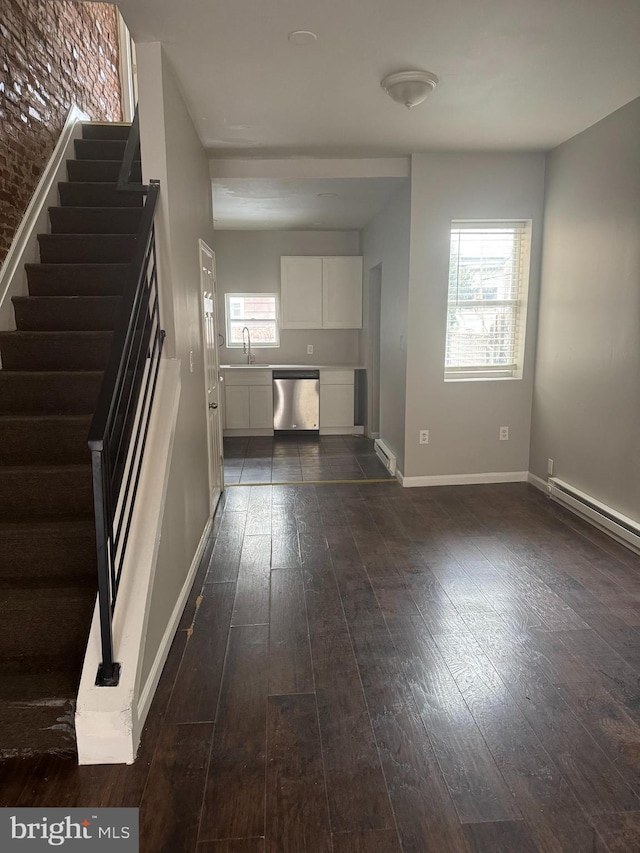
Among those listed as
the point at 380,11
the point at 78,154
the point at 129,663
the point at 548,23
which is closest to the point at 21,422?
the point at 129,663

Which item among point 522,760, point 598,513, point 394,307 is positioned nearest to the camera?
point 522,760

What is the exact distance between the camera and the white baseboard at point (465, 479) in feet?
16.1

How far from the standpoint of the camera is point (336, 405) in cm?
715

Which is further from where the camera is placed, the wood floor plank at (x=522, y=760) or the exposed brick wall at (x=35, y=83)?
the exposed brick wall at (x=35, y=83)

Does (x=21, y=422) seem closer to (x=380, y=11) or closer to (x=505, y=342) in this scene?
(x=380, y=11)

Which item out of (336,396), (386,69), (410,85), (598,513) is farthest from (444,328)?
(336,396)

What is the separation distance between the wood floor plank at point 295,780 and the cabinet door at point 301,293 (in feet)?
18.7

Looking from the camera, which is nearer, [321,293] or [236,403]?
[236,403]

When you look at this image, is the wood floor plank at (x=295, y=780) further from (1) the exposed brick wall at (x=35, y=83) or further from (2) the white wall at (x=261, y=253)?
(2) the white wall at (x=261, y=253)

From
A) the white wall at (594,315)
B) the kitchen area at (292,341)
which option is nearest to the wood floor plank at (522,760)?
the white wall at (594,315)

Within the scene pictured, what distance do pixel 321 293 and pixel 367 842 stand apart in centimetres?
641

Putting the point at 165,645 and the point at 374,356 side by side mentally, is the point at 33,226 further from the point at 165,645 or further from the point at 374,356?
the point at 374,356

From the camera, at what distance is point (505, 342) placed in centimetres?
487

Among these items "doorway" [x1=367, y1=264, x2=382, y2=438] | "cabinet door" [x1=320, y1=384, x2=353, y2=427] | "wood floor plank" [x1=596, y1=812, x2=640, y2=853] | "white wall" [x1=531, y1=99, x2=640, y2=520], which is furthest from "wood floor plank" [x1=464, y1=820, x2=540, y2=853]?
"cabinet door" [x1=320, y1=384, x2=353, y2=427]
